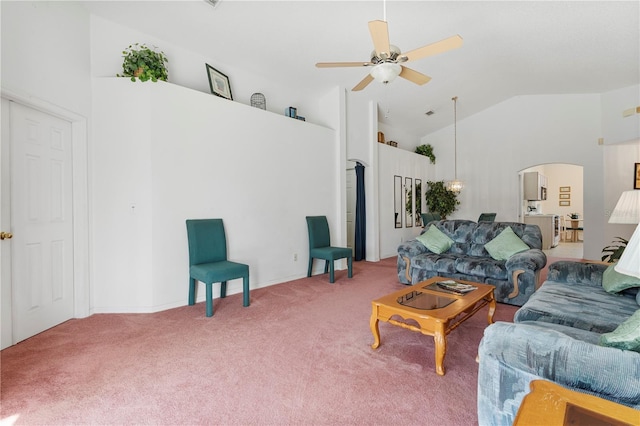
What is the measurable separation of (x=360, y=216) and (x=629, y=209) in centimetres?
407

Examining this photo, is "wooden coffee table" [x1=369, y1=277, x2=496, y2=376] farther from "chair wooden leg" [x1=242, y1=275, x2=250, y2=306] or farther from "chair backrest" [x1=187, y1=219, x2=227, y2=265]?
"chair backrest" [x1=187, y1=219, x2=227, y2=265]

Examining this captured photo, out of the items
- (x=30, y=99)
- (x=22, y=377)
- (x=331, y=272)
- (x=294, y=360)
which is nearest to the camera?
(x=22, y=377)

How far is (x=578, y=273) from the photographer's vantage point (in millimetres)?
2770

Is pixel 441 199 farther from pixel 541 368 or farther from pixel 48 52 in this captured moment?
pixel 48 52

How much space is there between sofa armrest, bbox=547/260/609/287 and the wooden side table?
7.82 feet

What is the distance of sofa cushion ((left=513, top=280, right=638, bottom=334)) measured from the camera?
6.41 feet

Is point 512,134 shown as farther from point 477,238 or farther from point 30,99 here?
point 30,99

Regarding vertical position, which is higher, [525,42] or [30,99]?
[525,42]

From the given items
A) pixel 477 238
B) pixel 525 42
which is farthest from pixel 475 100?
pixel 477 238

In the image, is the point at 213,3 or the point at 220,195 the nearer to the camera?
the point at 213,3

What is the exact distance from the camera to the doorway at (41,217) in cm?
251

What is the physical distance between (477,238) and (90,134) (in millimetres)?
4910

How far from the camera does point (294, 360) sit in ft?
7.55

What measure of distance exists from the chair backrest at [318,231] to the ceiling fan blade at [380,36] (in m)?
2.82
